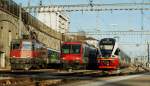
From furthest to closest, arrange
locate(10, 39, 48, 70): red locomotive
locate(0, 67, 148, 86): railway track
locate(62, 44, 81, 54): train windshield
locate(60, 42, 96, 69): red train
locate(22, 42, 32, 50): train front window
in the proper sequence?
locate(62, 44, 81, 54): train windshield, locate(60, 42, 96, 69): red train, locate(22, 42, 32, 50): train front window, locate(10, 39, 48, 70): red locomotive, locate(0, 67, 148, 86): railway track

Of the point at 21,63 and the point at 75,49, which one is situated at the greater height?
the point at 75,49

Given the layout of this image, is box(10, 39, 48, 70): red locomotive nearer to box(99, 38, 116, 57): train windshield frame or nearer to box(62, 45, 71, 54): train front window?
box(62, 45, 71, 54): train front window

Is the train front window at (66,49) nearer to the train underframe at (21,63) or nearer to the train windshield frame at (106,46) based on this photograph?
the train windshield frame at (106,46)


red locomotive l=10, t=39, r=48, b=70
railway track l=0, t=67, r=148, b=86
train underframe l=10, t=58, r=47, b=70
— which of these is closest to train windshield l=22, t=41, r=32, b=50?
red locomotive l=10, t=39, r=48, b=70

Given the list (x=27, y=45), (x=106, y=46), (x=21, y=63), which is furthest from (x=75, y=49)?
(x=21, y=63)

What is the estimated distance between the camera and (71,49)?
44875 millimetres

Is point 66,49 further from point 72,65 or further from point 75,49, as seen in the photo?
point 72,65

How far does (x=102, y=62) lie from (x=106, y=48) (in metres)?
1.50

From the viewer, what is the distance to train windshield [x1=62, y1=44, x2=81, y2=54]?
44750 mm

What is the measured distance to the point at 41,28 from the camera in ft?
221

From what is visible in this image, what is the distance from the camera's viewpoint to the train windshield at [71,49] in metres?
44.8

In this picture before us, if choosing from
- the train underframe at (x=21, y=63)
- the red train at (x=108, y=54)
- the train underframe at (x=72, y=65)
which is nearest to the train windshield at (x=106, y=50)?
the red train at (x=108, y=54)

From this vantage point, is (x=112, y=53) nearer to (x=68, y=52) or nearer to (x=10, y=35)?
(x=68, y=52)

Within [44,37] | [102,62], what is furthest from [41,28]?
[102,62]
